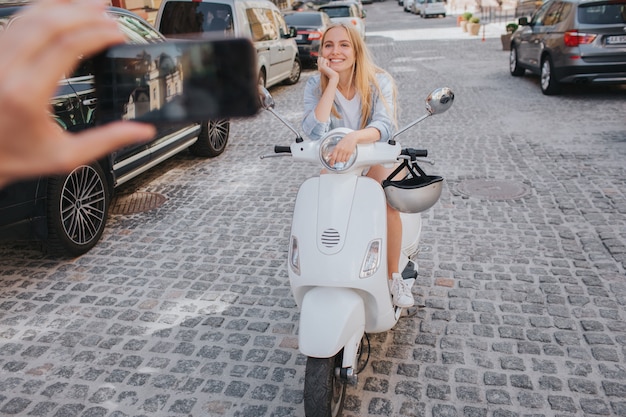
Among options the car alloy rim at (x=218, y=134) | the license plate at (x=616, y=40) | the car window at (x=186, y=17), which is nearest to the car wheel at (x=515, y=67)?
the license plate at (x=616, y=40)

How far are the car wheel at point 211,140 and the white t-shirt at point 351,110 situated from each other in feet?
13.9

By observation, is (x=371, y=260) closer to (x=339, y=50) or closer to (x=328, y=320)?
(x=328, y=320)

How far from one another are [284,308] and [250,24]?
299 inches

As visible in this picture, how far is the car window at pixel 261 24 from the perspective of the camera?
10.7 meters

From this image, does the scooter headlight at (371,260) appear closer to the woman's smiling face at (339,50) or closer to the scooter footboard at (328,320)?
the scooter footboard at (328,320)

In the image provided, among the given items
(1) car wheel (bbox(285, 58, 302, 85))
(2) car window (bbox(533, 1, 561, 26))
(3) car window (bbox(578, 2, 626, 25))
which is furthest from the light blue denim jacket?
(1) car wheel (bbox(285, 58, 302, 85))

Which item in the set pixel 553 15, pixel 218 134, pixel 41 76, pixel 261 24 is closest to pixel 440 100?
pixel 41 76

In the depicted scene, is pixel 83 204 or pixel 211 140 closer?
pixel 83 204

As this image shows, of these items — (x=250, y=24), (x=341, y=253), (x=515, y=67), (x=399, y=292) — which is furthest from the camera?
(x=515, y=67)

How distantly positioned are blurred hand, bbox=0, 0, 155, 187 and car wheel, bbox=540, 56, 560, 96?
11.5 metres

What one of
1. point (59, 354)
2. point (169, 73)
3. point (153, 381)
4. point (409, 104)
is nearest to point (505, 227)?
point (153, 381)

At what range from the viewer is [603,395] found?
2.98 metres

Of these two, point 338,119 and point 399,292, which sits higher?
point 338,119

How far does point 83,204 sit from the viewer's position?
4816 millimetres
